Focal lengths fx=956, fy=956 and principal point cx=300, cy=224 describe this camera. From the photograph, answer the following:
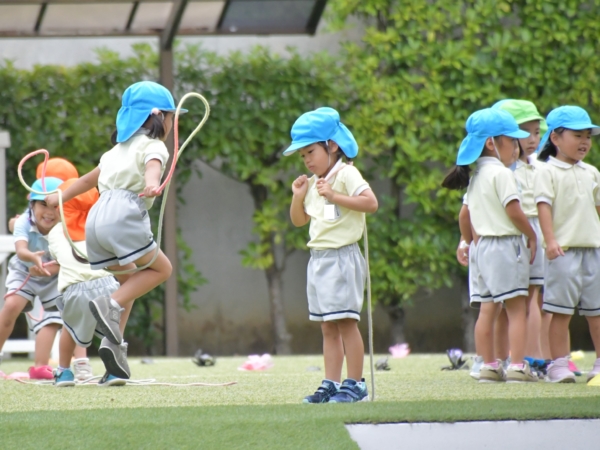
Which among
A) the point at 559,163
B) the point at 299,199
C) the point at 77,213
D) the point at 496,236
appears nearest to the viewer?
the point at 299,199

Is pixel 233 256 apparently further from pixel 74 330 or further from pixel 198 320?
pixel 74 330

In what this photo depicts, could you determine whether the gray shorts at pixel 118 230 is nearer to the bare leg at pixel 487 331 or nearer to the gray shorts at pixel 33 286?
the gray shorts at pixel 33 286

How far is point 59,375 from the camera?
5.01 meters

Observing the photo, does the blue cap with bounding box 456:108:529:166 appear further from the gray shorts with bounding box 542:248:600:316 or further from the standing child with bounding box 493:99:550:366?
the gray shorts with bounding box 542:248:600:316

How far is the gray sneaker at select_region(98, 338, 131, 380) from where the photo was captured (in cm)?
441

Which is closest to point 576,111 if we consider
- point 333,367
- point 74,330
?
point 333,367

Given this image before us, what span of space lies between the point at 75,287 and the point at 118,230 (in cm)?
85

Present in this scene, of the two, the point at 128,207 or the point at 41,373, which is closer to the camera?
the point at 128,207

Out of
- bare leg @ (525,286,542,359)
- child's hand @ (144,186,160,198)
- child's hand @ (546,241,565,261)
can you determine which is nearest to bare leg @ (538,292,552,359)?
bare leg @ (525,286,542,359)

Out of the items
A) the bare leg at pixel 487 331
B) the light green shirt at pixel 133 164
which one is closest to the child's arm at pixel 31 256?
the light green shirt at pixel 133 164

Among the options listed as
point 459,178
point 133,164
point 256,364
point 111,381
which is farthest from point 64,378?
point 459,178

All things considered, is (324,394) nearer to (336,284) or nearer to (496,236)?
(336,284)

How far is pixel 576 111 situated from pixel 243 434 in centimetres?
297

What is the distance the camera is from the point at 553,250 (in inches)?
193
